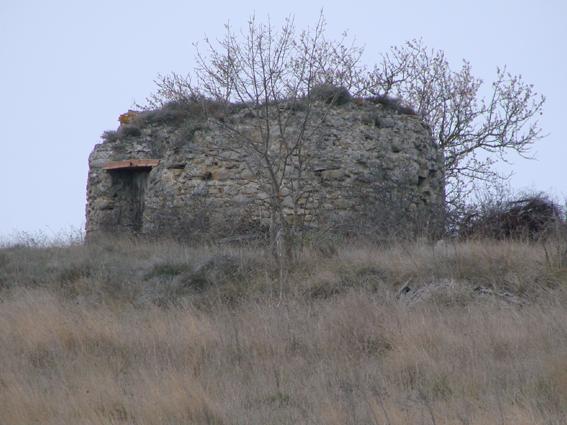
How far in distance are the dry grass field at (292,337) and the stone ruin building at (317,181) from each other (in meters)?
1.40

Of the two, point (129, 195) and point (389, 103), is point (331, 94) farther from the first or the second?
point (129, 195)

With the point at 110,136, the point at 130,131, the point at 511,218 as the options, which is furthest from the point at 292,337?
the point at 110,136

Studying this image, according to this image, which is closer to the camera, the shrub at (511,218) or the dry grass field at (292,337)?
the dry grass field at (292,337)

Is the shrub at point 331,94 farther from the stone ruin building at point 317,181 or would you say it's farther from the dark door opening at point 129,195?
the dark door opening at point 129,195

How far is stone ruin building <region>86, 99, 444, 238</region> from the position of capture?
1388 centimetres

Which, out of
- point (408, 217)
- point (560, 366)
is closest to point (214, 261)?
point (408, 217)

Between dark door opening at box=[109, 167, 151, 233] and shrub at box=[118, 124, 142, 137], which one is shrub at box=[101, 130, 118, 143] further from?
dark door opening at box=[109, 167, 151, 233]

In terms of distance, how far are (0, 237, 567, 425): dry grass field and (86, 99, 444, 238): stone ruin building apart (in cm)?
140

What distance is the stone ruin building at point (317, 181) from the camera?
1388 cm

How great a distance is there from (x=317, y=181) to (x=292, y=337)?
6.16 metres

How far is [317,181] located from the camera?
13992 millimetres

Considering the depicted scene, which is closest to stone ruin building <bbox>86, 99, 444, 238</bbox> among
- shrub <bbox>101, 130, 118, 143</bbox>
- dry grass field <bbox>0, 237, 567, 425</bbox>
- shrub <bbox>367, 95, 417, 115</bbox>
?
shrub <bbox>367, 95, 417, 115</bbox>

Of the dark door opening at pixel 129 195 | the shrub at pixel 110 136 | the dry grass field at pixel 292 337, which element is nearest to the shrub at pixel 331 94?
the dry grass field at pixel 292 337

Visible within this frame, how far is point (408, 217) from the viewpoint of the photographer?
46.0ft
